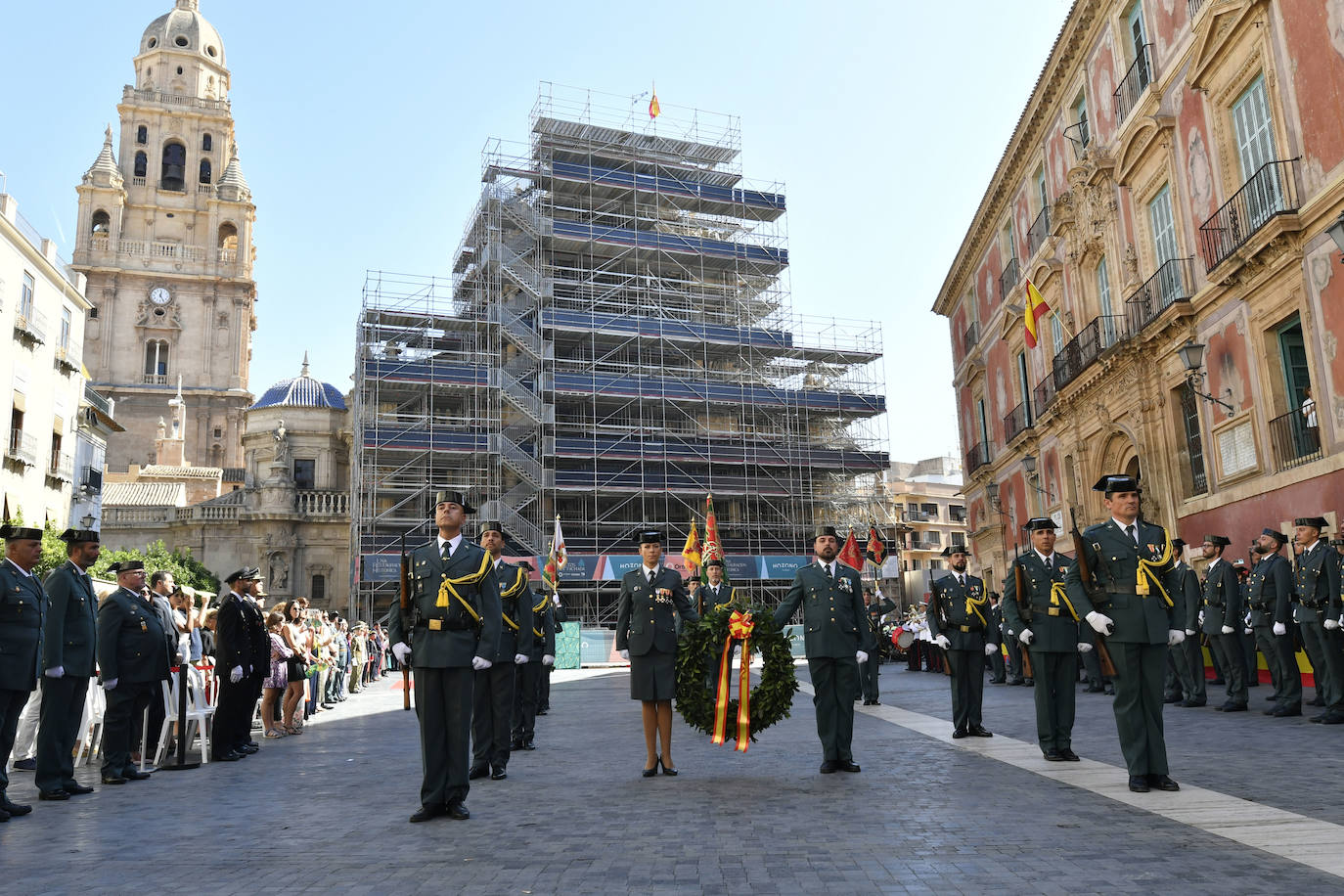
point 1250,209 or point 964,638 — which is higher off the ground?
point 1250,209

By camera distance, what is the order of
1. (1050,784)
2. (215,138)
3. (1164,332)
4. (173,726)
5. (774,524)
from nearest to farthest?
(1050,784) < (173,726) < (1164,332) < (774,524) < (215,138)

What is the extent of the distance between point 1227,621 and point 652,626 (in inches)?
307

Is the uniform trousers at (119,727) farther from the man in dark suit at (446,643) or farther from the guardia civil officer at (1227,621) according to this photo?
the guardia civil officer at (1227,621)

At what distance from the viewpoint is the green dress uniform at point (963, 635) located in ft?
35.1

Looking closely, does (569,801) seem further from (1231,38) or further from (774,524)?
(774,524)

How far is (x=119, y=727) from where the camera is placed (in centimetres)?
957

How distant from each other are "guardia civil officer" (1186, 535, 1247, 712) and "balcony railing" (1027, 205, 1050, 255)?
47.8 ft

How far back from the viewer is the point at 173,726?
37.9 feet

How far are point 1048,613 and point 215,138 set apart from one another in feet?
265

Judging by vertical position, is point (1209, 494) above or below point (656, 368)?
below

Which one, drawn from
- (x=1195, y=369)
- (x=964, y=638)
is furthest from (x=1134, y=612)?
(x=1195, y=369)

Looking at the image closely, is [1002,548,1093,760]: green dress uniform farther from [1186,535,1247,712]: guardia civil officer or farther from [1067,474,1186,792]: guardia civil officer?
[1186,535,1247,712]: guardia civil officer

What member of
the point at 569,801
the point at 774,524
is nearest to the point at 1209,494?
the point at 569,801

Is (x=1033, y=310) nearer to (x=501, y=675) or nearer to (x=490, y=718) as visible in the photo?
(x=501, y=675)
